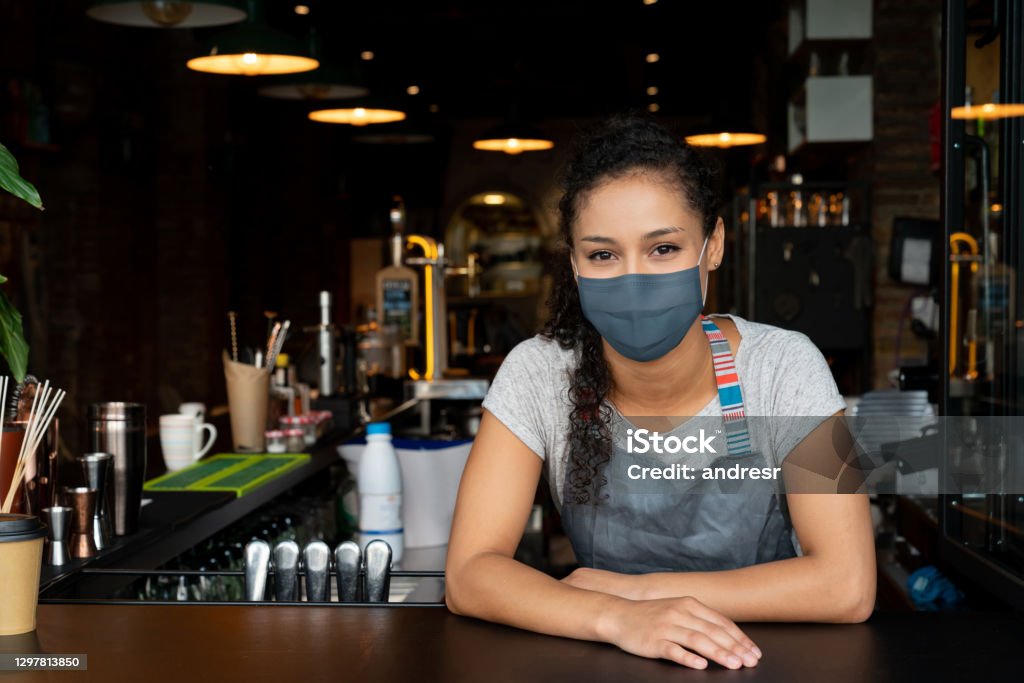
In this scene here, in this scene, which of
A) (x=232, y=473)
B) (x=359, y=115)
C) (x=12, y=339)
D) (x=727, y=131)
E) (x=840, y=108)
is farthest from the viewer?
(x=727, y=131)

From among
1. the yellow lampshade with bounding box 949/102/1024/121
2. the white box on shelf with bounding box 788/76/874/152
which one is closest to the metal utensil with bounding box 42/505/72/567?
the yellow lampshade with bounding box 949/102/1024/121

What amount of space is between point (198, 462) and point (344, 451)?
60 centimetres

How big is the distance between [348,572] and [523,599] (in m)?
0.34

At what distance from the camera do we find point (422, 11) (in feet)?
26.1

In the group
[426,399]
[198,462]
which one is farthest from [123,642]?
[426,399]

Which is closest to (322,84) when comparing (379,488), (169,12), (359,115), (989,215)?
(359,115)

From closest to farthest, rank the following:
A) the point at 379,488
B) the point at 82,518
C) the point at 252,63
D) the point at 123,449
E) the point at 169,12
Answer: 1. the point at 82,518
2. the point at 123,449
3. the point at 379,488
4. the point at 169,12
5. the point at 252,63

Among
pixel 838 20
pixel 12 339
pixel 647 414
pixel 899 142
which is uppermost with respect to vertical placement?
pixel 838 20

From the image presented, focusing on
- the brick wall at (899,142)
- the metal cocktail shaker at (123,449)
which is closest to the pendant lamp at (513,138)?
the brick wall at (899,142)

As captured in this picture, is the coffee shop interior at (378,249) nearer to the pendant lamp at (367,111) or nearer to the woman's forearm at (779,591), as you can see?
the pendant lamp at (367,111)

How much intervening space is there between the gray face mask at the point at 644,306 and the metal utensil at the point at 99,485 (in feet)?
2.82

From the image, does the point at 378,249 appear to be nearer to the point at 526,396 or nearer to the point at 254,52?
the point at 254,52

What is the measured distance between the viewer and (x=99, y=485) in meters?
1.98

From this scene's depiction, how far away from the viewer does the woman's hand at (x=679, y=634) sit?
4.24ft
